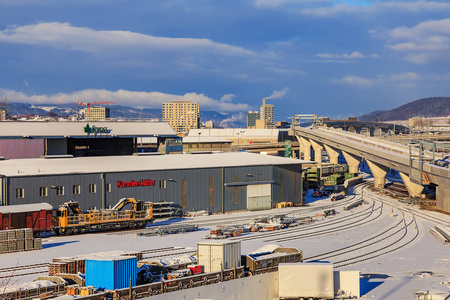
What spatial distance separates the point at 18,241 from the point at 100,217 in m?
9.15

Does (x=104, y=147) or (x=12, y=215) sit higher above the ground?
(x=104, y=147)

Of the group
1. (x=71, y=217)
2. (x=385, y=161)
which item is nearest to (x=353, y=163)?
(x=385, y=161)

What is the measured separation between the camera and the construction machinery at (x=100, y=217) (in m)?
49.1

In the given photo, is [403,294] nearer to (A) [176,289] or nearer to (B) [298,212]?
(A) [176,289]

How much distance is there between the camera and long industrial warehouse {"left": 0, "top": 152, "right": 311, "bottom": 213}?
53.6 meters

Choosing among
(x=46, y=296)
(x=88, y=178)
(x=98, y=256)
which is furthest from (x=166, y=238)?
(x=46, y=296)

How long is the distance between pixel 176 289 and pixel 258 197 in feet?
129

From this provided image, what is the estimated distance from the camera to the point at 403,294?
1332 inches

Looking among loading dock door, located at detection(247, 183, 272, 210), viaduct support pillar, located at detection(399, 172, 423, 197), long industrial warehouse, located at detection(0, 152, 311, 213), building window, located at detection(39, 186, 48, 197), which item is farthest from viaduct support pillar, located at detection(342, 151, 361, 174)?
building window, located at detection(39, 186, 48, 197)

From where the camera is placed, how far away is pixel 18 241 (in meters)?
43.5

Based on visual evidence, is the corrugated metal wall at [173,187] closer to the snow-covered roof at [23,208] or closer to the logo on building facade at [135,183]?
the logo on building facade at [135,183]

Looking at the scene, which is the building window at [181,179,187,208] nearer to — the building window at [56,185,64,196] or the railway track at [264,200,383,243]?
the building window at [56,185,64,196]

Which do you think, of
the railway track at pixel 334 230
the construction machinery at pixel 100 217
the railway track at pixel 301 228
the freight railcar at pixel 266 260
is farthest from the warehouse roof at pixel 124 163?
the freight railcar at pixel 266 260

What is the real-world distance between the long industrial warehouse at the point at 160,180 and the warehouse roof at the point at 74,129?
887cm
